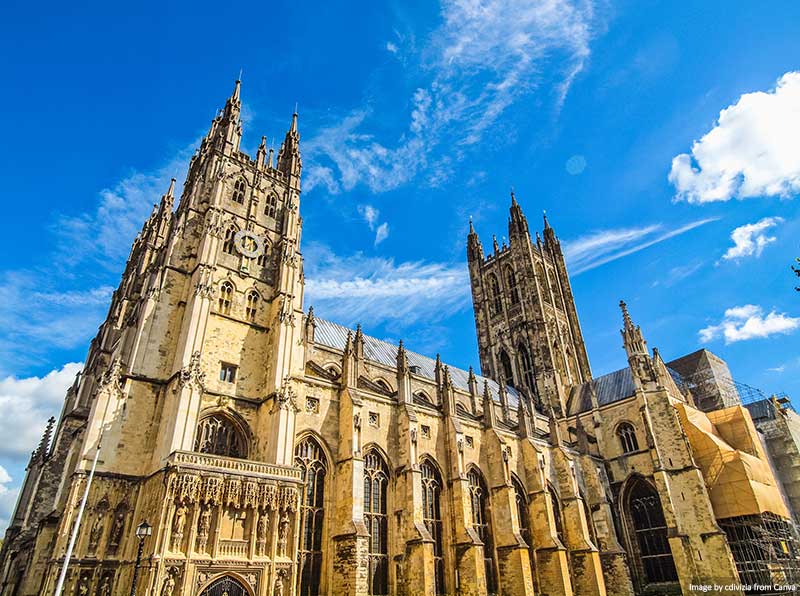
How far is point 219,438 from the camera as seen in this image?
22.5m

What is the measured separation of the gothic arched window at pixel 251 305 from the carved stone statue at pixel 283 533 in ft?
34.6

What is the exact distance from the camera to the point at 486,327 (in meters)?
54.8

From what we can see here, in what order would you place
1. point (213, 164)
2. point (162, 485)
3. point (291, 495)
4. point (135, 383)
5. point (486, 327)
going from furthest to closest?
point (486, 327) → point (213, 164) → point (135, 383) → point (291, 495) → point (162, 485)

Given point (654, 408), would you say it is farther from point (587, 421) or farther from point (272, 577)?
point (272, 577)

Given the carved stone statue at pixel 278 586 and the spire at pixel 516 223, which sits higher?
the spire at pixel 516 223

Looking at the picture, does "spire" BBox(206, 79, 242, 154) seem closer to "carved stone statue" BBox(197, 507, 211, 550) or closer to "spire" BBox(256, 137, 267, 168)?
"spire" BBox(256, 137, 267, 168)

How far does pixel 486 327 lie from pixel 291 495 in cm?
3762

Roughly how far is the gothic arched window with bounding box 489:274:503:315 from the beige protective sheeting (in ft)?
69.2

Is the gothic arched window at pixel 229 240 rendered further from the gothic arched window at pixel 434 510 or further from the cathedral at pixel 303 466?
the gothic arched window at pixel 434 510

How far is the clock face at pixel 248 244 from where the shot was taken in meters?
28.3

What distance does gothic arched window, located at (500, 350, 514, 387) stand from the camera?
5047cm

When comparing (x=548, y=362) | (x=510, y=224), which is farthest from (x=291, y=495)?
(x=510, y=224)

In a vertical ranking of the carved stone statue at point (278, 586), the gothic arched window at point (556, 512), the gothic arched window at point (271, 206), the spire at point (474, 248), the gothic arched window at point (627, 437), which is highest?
the spire at point (474, 248)

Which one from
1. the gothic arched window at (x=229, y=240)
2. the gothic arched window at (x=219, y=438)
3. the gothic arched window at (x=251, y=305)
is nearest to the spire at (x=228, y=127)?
the gothic arched window at (x=229, y=240)
